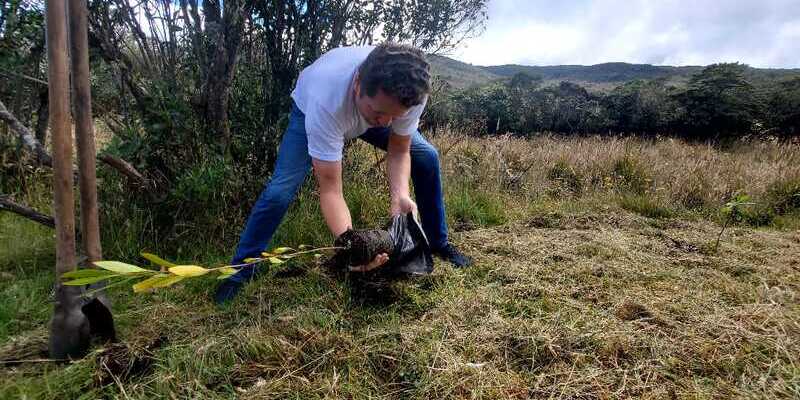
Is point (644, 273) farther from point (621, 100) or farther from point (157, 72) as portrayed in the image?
point (621, 100)

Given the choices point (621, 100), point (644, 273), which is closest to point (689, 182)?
point (644, 273)

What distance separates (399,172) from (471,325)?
2.98 feet

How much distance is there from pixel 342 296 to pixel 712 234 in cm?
311

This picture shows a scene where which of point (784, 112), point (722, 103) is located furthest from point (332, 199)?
point (784, 112)

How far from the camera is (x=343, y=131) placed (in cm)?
212

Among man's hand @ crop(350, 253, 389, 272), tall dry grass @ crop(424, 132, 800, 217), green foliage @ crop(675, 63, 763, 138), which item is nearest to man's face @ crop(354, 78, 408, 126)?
man's hand @ crop(350, 253, 389, 272)

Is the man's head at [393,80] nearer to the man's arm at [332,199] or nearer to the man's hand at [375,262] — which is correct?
the man's arm at [332,199]

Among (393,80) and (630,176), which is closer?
(393,80)

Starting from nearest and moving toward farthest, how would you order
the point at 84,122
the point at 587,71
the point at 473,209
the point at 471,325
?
the point at 84,122, the point at 471,325, the point at 473,209, the point at 587,71

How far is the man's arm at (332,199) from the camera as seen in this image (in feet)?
6.48

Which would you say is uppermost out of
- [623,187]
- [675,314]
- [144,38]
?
[144,38]

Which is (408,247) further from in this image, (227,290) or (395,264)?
(227,290)

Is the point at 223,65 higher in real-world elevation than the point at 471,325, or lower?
higher

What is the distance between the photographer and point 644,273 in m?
2.55
